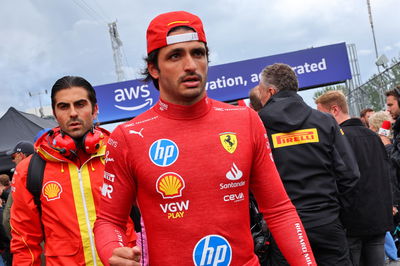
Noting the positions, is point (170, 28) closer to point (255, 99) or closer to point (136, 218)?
point (136, 218)

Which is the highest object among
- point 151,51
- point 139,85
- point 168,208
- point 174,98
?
point 139,85

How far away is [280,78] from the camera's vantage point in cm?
362

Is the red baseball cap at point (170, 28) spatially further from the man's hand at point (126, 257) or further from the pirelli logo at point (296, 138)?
the pirelli logo at point (296, 138)

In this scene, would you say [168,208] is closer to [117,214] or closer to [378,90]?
[117,214]

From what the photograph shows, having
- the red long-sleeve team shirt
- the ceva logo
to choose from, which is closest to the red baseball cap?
the red long-sleeve team shirt

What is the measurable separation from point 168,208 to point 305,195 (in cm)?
182

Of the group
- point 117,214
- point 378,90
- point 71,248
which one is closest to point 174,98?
point 117,214

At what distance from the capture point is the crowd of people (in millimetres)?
1762

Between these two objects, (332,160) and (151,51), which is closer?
(151,51)

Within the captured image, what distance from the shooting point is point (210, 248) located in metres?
1.74

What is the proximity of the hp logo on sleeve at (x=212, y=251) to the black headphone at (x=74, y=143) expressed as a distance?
121 cm

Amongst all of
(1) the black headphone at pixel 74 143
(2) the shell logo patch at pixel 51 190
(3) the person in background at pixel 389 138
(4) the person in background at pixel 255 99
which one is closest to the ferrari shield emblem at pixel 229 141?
(1) the black headphone at pixel 74 143

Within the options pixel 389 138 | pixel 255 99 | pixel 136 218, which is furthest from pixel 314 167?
pixel 389 138

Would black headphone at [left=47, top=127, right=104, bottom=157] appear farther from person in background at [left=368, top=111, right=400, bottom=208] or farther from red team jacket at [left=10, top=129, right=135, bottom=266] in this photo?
person in background at [left=368, top=111, right=400, bottom=208]
